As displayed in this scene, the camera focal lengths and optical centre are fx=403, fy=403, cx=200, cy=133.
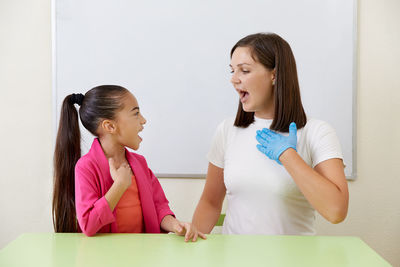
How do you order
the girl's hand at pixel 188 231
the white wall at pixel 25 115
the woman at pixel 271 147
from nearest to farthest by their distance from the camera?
the girl's hand at pixel 188 231 → the woman at pixel 271 147 → the white wall at pixel 25 115

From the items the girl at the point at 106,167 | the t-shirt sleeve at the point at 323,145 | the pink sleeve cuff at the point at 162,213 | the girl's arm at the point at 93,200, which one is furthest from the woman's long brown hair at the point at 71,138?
the t-shirt sleeve at the point at 323,145

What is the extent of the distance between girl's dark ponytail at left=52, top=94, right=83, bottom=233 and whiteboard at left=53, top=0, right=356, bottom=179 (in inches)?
27.6

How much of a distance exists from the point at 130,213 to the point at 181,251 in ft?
1.02

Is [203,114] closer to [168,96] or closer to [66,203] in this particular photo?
[168,96]

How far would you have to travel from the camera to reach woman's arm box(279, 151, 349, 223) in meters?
1.14

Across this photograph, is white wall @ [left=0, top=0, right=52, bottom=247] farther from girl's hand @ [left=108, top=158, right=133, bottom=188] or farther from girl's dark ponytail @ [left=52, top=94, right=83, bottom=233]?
girl's hand @ [left=108, top=158, right=133, bottom=188]

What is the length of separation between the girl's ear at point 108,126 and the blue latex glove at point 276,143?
0.46 m

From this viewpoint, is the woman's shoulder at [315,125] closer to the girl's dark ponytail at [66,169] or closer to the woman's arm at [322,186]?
the woman's arm at [322,186]

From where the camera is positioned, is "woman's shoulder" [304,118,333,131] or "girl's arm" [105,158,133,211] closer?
"girl's arm" [105,158,133,211]

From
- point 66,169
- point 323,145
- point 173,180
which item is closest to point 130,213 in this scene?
point 66,169

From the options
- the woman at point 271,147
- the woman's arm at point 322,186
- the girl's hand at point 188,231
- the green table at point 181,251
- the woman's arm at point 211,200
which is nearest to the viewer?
the green table at point 181,251

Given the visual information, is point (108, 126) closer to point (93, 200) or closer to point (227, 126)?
point (93, 200)

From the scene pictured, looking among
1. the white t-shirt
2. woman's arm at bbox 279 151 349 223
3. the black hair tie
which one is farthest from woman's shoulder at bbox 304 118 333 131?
the black hair tie

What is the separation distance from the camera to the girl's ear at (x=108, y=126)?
1.23 meters
